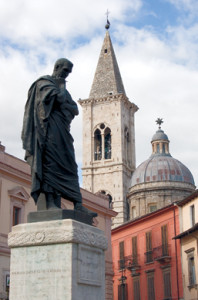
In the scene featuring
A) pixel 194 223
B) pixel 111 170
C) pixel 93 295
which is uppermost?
pixel 111 170

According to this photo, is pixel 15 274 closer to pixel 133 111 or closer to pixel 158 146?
pixel 158 146

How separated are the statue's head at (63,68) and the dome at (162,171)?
4995cm

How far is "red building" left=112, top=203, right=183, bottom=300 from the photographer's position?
126ft

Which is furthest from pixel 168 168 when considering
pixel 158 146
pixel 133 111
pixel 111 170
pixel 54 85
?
pixel 54 85

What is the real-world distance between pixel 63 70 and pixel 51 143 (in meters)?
1.15

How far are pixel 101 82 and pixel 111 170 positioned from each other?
44.0ft

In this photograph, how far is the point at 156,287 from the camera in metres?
39.7

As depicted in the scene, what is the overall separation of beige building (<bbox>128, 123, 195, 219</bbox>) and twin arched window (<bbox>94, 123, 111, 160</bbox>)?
64.0 ft

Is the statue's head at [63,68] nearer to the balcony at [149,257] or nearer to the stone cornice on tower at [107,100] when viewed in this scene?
the balcony at [149,257]

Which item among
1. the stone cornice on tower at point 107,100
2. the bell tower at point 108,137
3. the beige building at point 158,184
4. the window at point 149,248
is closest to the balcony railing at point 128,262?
the window at point 149,248

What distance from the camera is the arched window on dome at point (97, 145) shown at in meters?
80.2

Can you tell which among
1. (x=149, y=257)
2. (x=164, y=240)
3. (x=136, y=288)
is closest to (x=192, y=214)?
(x=164, y=240)

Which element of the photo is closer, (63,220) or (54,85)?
(63,220)

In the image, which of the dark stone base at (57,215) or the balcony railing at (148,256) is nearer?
the dark stone base at (57,215)
